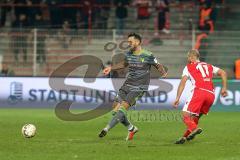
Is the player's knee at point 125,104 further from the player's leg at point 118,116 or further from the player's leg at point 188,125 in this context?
the player's leg at point 188,125

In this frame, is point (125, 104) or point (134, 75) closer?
point (125, 104)

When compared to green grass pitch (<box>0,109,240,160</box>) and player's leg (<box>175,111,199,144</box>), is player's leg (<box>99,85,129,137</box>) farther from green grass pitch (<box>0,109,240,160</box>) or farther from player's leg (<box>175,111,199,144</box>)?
player's leg (<box>175,111,199,144</box>)

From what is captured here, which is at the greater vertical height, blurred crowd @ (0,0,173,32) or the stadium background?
blurred crowd @ (0,0,173,32)

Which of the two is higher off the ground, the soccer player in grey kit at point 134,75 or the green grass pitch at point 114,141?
the soccer player in grey kit at point 134,75

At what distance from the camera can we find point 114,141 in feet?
49.9

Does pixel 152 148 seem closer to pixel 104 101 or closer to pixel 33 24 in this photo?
pixel 104 101

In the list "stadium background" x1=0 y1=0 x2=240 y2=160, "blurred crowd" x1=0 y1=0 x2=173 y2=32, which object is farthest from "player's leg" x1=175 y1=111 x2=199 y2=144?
"blurred crowd" x1=0 y1=0 x2=173 y2=32

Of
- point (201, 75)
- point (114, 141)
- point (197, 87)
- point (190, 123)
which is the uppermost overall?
point (201, 75)

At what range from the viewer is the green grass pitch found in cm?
1263

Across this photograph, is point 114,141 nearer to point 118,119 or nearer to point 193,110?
point 118,119

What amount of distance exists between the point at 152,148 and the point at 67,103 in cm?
1301

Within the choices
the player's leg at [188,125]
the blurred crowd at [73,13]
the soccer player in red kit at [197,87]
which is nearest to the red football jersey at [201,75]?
the soccer player in red kit at [197,87]

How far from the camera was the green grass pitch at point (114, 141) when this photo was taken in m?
12.6

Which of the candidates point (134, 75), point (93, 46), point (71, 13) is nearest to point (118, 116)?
point (134, 75)
